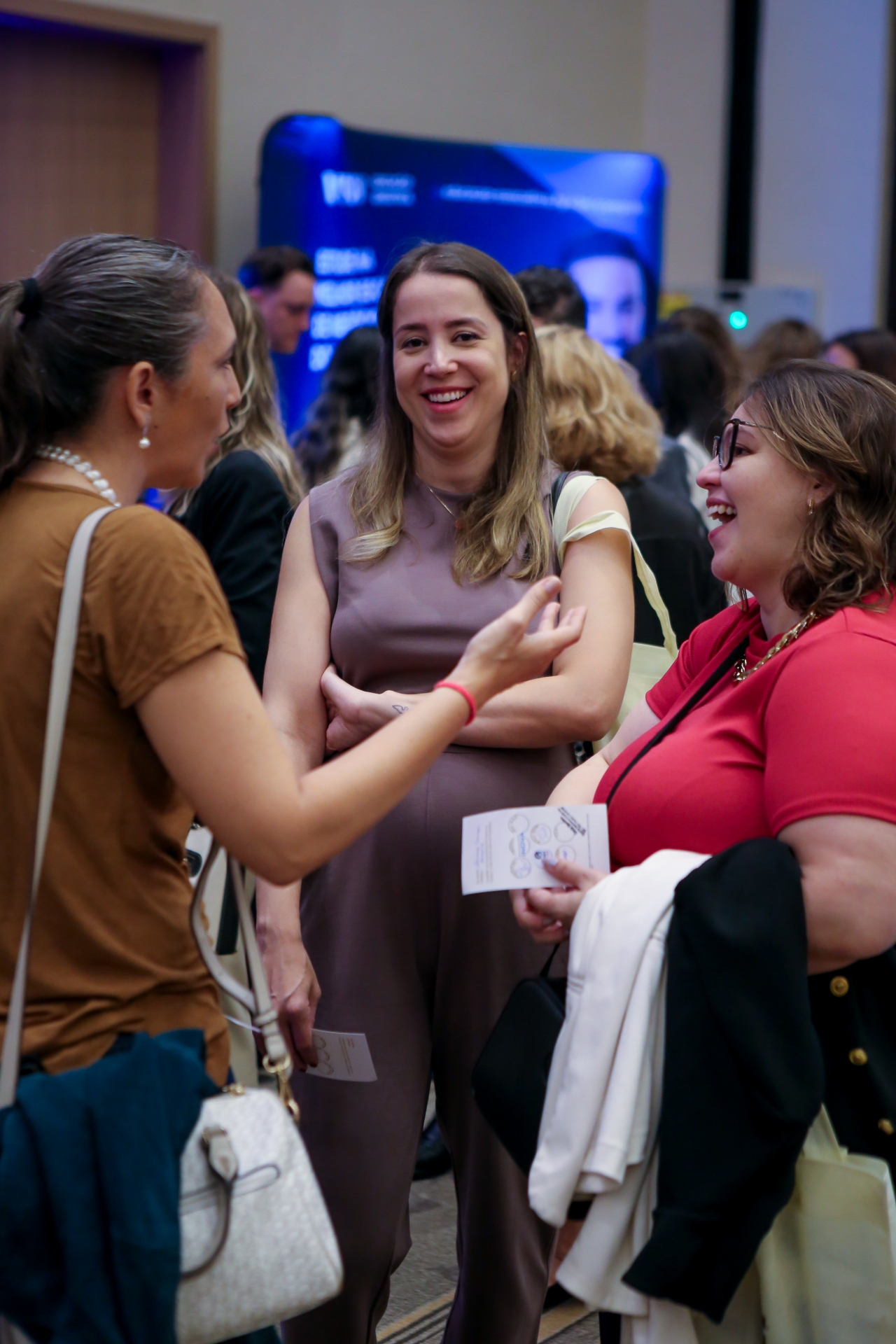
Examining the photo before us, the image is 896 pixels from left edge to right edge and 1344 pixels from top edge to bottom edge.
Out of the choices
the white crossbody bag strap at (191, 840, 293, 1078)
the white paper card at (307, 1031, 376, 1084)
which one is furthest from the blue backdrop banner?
the white crossbody bag strap at (191, 840, 293, 1078)

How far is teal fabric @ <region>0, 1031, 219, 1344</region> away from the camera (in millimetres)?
1183

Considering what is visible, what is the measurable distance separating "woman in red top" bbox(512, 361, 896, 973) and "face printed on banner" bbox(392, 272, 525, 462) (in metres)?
0.38

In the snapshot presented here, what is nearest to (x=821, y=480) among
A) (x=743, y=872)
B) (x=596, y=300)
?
(x=743, y=872)

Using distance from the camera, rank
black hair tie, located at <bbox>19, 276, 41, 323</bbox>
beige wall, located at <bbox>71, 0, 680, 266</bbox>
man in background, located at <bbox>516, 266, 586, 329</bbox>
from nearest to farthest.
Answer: black hair tie, located at <bbox>19, 276, 41, 323</bbox>
man in background, located at <bbox>516, 266, 586, 329</bbox>
beige wall, located at <bbox>71, 0, 680, 266</bbox>

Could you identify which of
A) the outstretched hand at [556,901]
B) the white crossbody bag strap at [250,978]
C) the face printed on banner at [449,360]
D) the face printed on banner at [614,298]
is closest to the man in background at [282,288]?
the face printed on banner at [614,298]

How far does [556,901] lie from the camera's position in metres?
1.59

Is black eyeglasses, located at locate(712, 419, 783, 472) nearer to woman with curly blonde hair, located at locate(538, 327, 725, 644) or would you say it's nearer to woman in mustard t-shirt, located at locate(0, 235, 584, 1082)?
woman in mustard t-shirt, located at locate(0, 235, 584, 1082)

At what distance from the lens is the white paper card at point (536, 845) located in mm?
1599

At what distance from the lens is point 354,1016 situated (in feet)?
6.12

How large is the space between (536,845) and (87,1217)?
65 centimetres

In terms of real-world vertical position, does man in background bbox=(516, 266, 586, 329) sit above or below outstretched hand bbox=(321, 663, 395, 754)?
above

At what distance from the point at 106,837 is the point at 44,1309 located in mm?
416

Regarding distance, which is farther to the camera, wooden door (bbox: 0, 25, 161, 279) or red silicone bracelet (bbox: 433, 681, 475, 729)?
wooden door (bbox: 0, 25, 161, 279)

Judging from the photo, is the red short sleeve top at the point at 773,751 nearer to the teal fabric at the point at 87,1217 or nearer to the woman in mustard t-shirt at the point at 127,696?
the woman in mustard t-shirt at the point at 127,696
